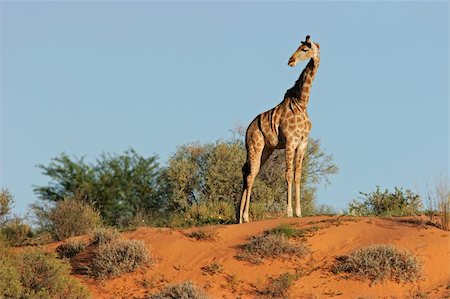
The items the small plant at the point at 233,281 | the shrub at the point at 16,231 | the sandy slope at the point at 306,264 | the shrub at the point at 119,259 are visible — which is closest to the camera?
the sandy slope at the point at 306,264

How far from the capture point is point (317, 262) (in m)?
18.3

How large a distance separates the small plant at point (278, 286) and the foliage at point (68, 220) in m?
6.73

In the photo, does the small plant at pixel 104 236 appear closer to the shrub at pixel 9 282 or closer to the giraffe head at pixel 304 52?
the shrub at pixel 9 282

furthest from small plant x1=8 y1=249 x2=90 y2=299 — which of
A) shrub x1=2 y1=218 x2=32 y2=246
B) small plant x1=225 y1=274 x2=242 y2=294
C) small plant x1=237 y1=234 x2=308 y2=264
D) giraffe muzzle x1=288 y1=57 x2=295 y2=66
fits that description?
giraffe muzzle x1=288 y1=57 x2=295 y2=66

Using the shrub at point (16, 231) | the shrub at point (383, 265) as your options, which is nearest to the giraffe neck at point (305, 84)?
the shrub at point (383, 265)

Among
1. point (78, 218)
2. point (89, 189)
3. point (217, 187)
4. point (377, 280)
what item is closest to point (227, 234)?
point (377, 280)

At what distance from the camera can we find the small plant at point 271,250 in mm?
18453

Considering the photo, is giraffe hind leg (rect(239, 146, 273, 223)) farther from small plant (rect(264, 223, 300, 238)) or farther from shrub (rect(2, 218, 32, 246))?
shrub (rect(2, 218, 32, 246))

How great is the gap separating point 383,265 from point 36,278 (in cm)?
687

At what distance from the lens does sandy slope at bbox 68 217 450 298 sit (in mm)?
17375

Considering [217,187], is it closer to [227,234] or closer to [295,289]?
[227,234]

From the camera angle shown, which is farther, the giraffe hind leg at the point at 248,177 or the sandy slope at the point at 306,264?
the giraffe hind leg at the point at 248,177

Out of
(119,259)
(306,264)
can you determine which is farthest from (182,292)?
(306,264)

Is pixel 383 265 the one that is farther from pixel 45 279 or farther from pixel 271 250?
pixel 45 279
